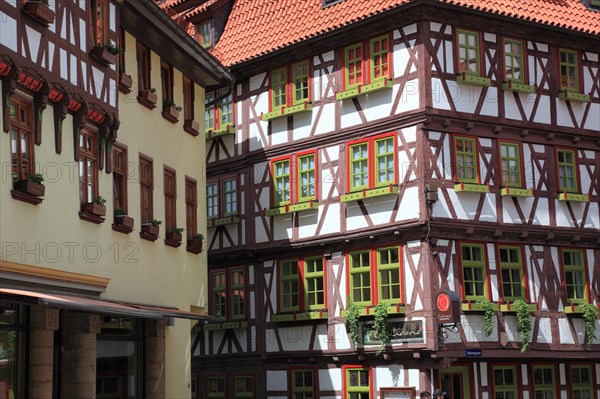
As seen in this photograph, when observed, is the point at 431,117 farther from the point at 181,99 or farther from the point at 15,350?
the point at 15,350

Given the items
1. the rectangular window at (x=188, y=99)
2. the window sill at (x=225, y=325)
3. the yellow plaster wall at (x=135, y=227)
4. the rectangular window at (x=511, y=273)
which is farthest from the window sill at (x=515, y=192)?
the window sill at (x=225, y=325)

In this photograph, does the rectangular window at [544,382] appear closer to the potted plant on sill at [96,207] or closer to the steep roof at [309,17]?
the steep roof at [309,17]

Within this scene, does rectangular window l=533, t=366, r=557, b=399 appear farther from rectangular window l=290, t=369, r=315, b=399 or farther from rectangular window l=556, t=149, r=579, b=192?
rectangular window l=290, t=369, r=315, b=399

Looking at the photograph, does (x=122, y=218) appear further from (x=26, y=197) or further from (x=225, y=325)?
(x=225, y=325)

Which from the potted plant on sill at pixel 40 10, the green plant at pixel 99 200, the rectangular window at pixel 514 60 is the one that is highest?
the rectangular window at pixel 514 60

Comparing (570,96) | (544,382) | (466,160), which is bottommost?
(544,382)

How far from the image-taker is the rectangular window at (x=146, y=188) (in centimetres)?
2204

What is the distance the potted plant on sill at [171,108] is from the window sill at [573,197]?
10.2 meters

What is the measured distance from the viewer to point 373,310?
87.6 feet

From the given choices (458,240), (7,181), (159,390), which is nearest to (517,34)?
(458,240)

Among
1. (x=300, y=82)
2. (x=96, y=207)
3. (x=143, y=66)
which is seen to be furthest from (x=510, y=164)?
(x=96, y=207)

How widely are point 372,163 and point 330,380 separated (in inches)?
227

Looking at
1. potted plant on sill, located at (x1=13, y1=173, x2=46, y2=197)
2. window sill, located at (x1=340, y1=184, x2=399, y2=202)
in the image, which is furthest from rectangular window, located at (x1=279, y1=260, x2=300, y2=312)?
potted plant on sill, located at (x1=13, y1=173, x2=46, y2=197)

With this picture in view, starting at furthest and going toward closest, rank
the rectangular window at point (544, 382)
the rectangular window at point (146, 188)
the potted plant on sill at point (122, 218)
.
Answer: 1. the rectangular window at point (544, 382)
2. the rectangular window at point (146, 188)
3. the potted plant on sill at point (122, 218)
